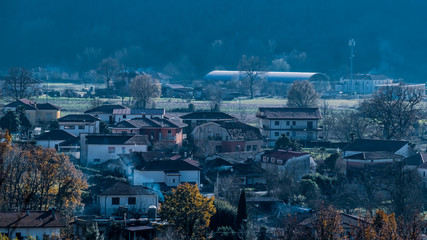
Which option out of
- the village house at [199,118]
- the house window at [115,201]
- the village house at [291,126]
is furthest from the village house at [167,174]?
the village house at [199,118]

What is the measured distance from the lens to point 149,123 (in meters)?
34.0

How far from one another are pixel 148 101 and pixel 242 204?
Answer: 2749 centimetres

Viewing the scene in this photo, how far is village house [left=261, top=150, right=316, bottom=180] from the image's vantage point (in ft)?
88.3

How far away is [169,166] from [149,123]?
8180 millimetres

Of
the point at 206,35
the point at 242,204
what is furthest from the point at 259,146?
the point at 206,35

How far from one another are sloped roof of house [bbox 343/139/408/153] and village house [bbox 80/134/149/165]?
22.6 feet

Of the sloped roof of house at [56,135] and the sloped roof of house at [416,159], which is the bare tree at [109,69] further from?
the sloped roof of house at [416,159]

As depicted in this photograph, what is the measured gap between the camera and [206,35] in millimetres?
109500

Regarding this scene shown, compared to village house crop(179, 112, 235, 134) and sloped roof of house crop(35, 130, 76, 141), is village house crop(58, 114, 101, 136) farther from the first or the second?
village house crop(179, 112, 235, 134)

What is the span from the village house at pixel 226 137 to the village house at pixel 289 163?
12.8 ft

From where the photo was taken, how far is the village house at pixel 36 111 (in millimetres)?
37531

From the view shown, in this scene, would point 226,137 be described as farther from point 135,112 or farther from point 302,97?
point 302,97

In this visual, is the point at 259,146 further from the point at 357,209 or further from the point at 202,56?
the point at 202,56

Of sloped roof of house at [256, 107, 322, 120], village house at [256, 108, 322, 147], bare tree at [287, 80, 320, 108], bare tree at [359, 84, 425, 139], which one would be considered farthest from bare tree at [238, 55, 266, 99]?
bare tree at [359, 84, 425, 139]
